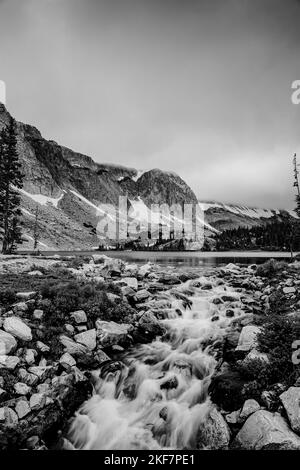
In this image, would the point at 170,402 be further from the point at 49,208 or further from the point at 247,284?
the point at 49,208

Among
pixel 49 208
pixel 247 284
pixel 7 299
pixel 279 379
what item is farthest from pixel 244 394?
pixel 49 208

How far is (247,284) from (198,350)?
9.28 m

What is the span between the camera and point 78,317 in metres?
10.6

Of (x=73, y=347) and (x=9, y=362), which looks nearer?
(x=9, y=362)

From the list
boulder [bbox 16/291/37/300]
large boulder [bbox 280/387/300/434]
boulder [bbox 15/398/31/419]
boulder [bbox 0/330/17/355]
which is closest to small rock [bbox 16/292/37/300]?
boulder [bbox 16/291/37/300]

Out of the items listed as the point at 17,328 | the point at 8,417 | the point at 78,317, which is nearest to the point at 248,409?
the point at 8,417

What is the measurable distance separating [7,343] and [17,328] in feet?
2.68

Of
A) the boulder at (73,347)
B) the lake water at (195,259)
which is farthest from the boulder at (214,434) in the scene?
the lake water at (195,259)

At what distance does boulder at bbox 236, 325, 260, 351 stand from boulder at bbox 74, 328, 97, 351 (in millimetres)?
4805

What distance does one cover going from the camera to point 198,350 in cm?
1062

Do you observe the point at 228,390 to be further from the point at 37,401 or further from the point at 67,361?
the point at 37,401

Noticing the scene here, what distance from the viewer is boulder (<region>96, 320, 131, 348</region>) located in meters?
10.1

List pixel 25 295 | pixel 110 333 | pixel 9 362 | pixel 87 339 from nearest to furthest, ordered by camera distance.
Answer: pixel 9 362 → pixel 87 339 → pixel 110 333 → pixel 25 295

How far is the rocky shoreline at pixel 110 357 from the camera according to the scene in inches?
245
